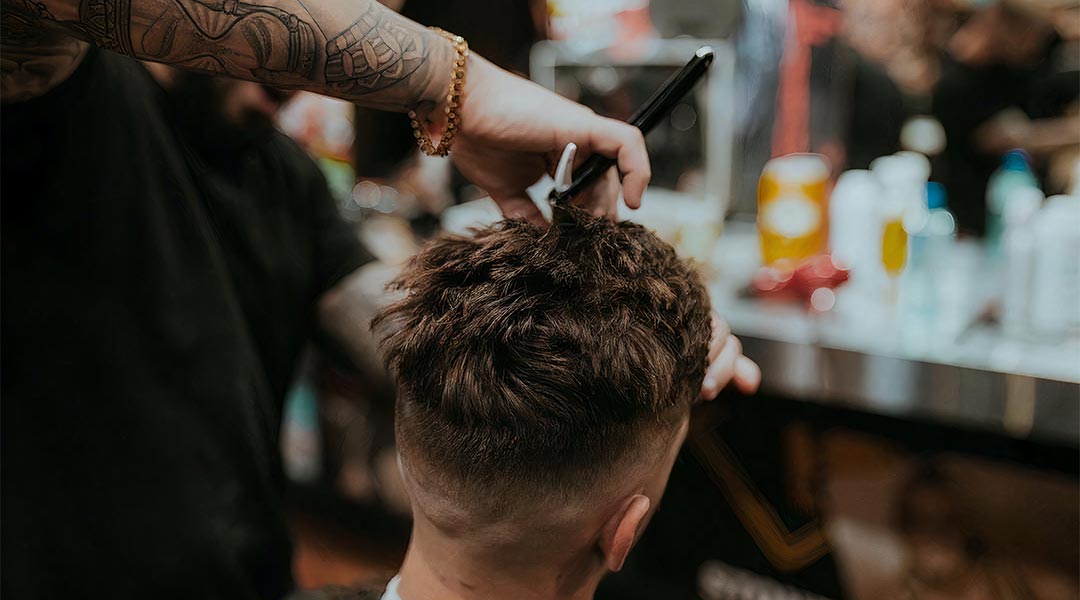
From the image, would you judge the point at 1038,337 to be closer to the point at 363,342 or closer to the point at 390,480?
the point at 363,342

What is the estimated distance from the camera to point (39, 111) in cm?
120

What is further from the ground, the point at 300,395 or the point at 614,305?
the point at 614,305

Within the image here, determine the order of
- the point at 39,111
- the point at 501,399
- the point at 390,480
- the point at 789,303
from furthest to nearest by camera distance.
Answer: the point at 390,480
the point at 789,303
the point at 39,111
the point at 501,399

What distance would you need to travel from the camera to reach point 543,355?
86 centimetres

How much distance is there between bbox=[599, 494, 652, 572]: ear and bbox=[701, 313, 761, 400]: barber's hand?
16cm

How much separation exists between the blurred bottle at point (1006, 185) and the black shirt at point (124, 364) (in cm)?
178

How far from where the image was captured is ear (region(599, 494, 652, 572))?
921 millimetres

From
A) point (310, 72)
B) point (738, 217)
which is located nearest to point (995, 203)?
point (738, 217)

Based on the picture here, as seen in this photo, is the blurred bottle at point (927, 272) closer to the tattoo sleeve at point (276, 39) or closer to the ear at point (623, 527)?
the ear at point (623, 527)

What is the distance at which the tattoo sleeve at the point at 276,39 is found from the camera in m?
0.82

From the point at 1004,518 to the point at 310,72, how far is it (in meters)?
1.90

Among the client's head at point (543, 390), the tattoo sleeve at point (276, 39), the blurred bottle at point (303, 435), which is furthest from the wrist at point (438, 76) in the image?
the blurred bottle at point (303, 435)

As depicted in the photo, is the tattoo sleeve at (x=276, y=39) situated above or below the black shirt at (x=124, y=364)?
above

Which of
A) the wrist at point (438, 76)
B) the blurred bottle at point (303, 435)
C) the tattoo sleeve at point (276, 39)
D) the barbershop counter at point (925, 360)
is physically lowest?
the blurred bottle at point (303, 435)
